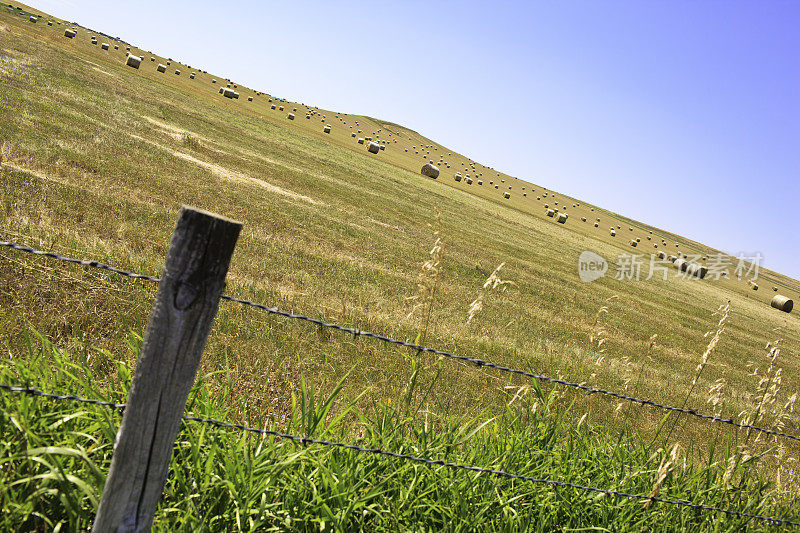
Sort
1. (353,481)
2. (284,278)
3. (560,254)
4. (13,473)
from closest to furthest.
Result: (13,473), (353,481), (284,278), (560,254)

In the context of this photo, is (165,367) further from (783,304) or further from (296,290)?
(783,304)

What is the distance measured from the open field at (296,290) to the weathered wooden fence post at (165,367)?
1.26m

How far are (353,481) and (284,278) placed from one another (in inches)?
204

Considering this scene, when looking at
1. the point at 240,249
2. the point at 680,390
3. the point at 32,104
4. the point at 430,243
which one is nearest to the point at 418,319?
the point at 240,249

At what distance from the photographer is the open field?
4.77 m

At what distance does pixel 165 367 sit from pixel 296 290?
18.1 feet

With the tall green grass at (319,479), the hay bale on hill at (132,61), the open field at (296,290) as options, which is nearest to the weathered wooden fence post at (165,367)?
the tall green grass at (319,479)

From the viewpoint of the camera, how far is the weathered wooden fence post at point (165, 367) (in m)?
1.75

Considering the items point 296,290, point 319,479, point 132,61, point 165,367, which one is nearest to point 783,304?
point 296,290

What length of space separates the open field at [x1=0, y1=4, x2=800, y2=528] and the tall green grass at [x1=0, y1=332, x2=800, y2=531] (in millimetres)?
371

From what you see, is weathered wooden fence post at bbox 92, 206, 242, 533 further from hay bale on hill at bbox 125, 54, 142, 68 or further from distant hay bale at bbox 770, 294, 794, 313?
hay bale on hill at bbox 125, 54, 142, 68

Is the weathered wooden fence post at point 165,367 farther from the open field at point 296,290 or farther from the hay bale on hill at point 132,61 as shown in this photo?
the hay bale on hill at point 132,61

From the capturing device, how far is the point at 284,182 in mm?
17609

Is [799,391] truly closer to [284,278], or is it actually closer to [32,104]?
[284,278]
